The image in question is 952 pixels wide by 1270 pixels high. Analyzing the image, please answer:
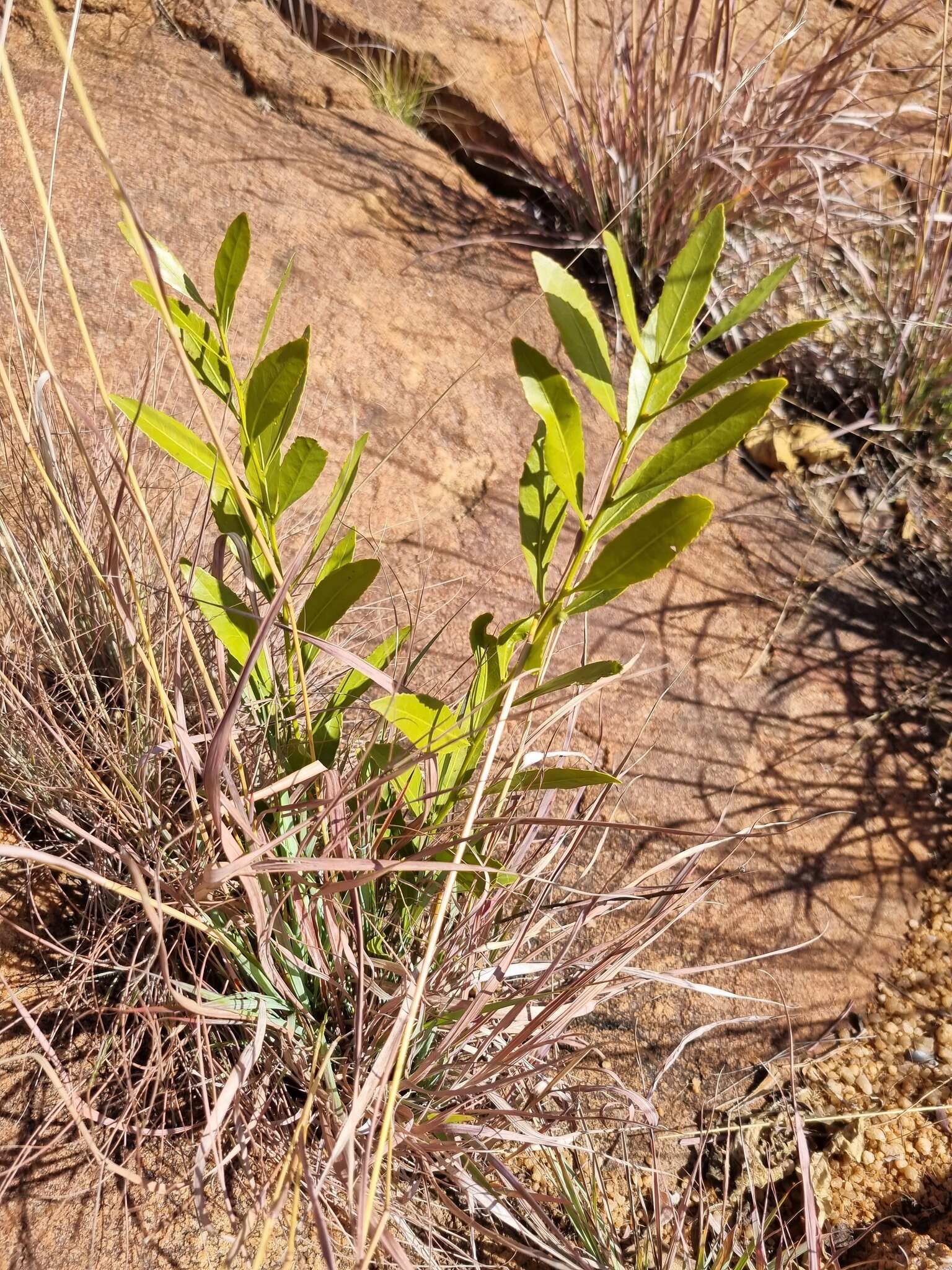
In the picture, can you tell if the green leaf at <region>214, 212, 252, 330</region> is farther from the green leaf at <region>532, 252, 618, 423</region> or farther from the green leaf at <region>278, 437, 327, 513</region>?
the green leaf at <region>532, 252, 618, 423</region>

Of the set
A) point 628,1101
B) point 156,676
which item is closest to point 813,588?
point 628,1101

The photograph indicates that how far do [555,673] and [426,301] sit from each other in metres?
0.76

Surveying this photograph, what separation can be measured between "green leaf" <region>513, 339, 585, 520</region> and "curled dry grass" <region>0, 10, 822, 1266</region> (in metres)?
0.17

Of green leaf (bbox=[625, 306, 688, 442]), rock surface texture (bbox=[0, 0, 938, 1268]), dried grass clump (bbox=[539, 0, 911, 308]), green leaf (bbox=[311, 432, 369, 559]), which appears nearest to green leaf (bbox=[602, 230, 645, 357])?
green leaf (bbox=[625, 306, 688, 442])

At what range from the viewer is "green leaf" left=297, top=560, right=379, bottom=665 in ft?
2.52

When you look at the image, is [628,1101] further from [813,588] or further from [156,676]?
[813,588]

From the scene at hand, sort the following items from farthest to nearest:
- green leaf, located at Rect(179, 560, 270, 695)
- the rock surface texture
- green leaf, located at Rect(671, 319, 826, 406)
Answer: the rock surface texture < green leaf, located at Rect(179, 560, 270, 695) < green leaf, located at Rect(671, 319, 826, 406)

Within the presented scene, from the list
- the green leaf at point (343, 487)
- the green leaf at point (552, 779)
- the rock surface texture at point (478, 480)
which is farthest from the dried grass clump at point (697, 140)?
the green leaf at point (552, 779)

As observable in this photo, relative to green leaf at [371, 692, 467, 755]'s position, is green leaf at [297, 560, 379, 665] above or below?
above

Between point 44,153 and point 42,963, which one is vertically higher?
point 44,153

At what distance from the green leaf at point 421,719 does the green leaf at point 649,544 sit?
0.16 metres

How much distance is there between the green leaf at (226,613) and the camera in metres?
0.78

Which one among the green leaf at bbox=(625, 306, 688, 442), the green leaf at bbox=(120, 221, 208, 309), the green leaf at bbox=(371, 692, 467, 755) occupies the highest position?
the green leaf at bbox=(625, 306, 688, 442)

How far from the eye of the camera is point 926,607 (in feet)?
5.70
